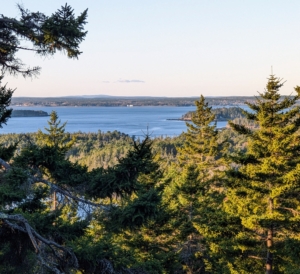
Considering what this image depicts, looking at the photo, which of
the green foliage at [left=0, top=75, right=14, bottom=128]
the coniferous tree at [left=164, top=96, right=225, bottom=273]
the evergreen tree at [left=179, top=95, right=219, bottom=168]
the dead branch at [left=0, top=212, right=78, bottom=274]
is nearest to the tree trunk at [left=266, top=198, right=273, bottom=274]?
the coniferous tree at [left=164, top=96, right=225, bottom=273]

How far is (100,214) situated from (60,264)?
929 millimetres

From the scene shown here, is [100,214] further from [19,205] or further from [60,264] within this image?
[19,205]

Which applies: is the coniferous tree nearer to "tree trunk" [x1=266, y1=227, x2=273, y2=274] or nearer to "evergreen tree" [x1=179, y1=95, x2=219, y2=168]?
"evergreen tree" [x1=179, y1=95, x2=219, y2=168]

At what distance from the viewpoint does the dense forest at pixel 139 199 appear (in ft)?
16.8

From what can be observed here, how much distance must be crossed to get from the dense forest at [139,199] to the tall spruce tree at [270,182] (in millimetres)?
36

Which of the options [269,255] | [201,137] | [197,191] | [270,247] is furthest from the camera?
[201,137]

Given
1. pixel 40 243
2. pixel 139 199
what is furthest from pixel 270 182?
pixel 40 243

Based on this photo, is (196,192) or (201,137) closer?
(196,192)

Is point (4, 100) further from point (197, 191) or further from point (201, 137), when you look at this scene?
point (201, 137)

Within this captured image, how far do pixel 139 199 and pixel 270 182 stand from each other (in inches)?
282

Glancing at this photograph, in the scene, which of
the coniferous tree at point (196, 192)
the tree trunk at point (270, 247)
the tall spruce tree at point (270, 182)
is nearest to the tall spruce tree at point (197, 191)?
the coniferous tree at point (196, 192)

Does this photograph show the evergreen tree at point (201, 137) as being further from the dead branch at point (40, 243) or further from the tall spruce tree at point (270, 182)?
the dead branch at point (40, 243)

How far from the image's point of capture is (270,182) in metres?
11.0

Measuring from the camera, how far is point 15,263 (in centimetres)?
558
